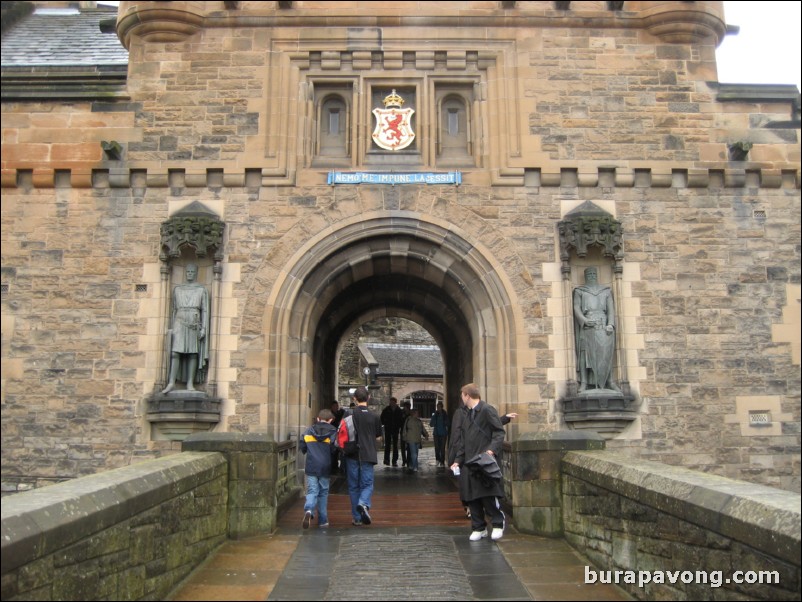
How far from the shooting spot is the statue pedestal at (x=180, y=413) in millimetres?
9836

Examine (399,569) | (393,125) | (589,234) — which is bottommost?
(399,569)

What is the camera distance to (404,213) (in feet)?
34.8

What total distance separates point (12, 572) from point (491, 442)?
4695 mm

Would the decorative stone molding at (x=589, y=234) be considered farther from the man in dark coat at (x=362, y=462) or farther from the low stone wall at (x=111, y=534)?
the low stone wall at (x=111, y=534)

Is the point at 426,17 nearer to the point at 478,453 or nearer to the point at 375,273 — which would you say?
the point at 375,273

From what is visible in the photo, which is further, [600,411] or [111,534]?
[600,411]

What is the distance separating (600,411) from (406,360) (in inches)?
983

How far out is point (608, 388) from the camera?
33.1 feet

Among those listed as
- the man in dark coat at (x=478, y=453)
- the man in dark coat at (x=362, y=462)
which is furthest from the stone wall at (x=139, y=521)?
the man in dark coat at (x=478, y=453)

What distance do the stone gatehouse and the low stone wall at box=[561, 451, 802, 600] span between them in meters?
3.63

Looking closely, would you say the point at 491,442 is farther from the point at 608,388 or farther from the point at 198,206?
the point at 198,206

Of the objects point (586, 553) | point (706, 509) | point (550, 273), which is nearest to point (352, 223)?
point (550, 273)

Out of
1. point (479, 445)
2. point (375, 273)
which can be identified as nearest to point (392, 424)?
point (375, 273)

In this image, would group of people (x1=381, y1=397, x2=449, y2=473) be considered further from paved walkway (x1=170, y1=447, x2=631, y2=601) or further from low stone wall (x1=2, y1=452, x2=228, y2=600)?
low stone wall (x1=2, y1=452, x2=228, y2=600)
